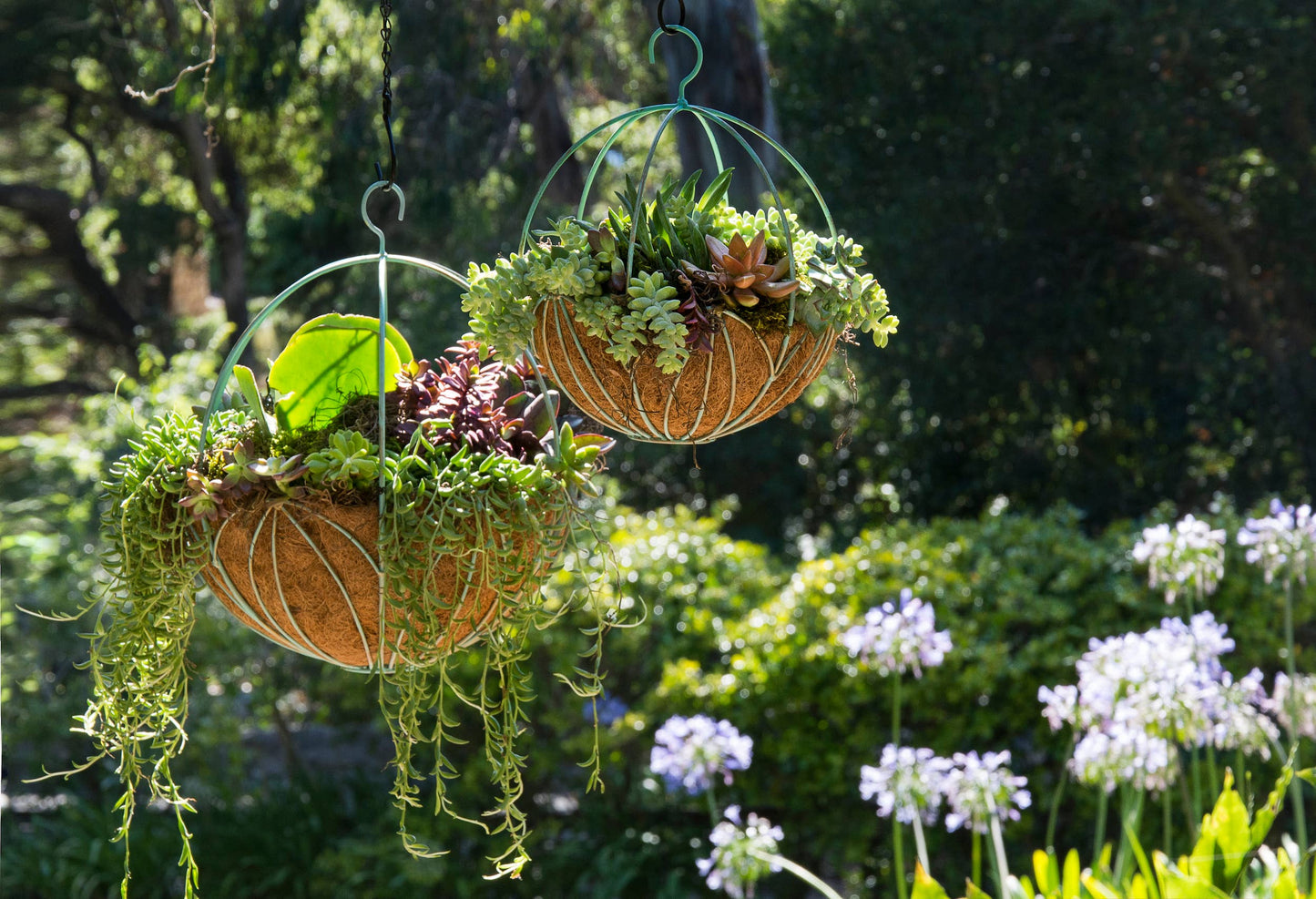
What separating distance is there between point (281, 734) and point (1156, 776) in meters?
3.89

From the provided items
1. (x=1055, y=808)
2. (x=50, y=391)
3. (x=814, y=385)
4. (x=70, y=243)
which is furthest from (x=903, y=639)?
(x=50, y=391)

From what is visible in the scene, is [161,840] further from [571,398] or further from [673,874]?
[571,398]

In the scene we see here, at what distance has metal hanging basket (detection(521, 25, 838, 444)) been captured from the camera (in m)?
1.44

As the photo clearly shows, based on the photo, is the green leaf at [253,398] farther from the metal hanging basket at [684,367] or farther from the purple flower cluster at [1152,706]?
the purple flower cluster at [1152,706]

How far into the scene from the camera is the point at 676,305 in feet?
4.46

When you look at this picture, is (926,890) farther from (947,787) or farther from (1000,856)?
(947,787)

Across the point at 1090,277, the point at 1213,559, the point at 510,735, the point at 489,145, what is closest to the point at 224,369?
the point at 510,735

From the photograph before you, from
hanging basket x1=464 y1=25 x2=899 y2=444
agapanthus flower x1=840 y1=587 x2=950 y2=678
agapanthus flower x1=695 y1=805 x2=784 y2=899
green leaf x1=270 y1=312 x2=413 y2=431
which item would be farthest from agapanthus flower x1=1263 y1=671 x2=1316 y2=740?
green leaf x1=270 y1=312 x2=413 y2=431

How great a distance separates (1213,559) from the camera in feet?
8.75

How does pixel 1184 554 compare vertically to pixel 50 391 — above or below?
above

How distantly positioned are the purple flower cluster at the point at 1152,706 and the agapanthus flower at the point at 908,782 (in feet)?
1.04

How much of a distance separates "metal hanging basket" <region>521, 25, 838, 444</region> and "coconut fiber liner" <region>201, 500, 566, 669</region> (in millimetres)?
238

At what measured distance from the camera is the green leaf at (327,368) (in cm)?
143

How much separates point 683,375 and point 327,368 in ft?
1.54
